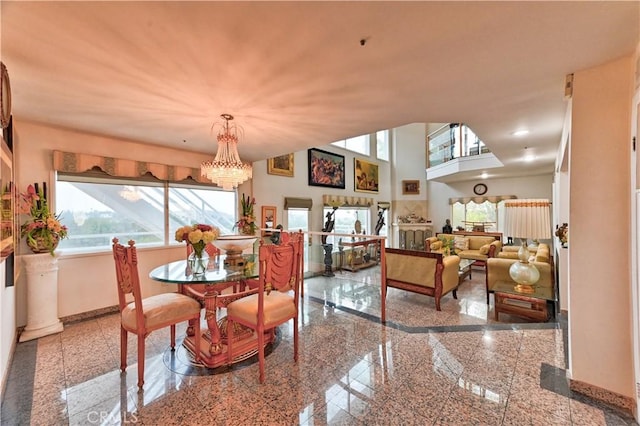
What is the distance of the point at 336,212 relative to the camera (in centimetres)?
751

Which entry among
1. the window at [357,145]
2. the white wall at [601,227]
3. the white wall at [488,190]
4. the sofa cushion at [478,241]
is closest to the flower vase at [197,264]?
the white wall at [601,227]

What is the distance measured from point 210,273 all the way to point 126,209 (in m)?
2.38

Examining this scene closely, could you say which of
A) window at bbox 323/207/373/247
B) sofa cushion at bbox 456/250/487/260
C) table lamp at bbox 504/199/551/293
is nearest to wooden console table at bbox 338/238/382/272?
window at bbox 323/207/373/247

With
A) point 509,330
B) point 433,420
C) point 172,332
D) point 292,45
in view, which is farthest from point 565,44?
point 172,332

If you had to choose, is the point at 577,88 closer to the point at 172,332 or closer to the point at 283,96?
the point at 283,96

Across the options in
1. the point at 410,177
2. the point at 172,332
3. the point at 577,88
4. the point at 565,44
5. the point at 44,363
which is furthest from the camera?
the point at 410,177

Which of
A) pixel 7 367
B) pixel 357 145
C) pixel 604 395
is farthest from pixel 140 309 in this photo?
pixel 357 145

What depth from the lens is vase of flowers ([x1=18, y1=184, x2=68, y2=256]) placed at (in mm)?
2721

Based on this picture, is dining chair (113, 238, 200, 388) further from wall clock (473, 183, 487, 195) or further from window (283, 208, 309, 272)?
wall clock (473, 183, 487, 195)

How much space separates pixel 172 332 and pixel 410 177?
915cm

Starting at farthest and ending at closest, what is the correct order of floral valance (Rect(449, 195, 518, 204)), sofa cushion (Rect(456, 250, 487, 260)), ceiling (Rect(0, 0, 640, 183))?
1. floral valance (Rect(449, 195, 518, 204))
2. sofa cushion (Rect(456, 250, 487, 260))
3. ceiling (Rect(0, 0, 640, 183))

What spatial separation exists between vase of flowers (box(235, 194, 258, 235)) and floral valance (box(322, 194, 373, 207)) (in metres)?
2.38

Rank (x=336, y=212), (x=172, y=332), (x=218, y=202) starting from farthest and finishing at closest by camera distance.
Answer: (x=336, y=212)
(x=218, y=202)
(x=172, y=332)

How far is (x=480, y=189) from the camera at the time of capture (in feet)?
27.0
